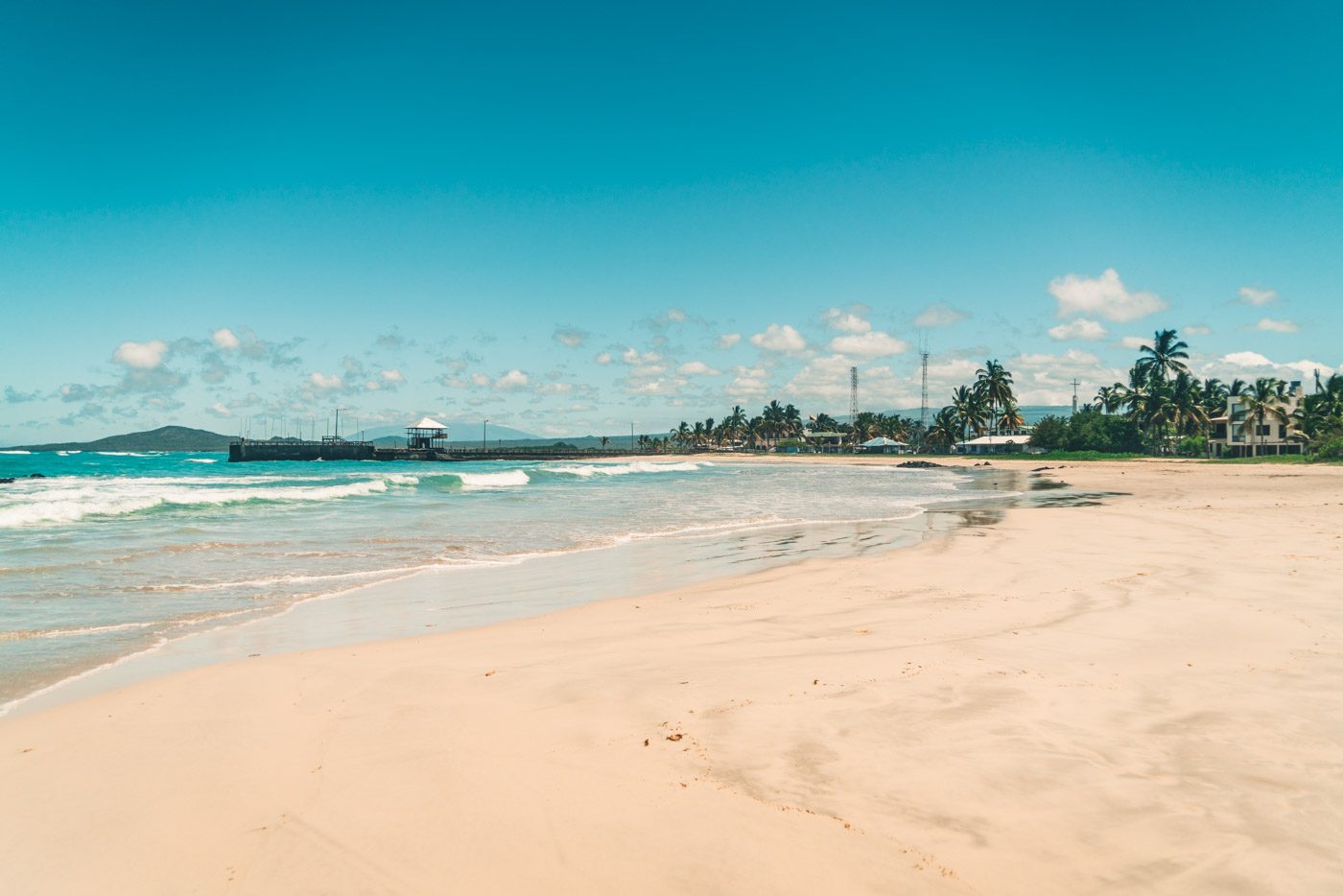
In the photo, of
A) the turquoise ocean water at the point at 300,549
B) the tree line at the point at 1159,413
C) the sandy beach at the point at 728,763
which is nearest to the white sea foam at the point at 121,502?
the turquoise ocean water at the point at 300,549

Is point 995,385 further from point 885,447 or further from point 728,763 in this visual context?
point 728,763

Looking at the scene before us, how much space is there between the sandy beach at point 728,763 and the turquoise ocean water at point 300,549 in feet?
9.58

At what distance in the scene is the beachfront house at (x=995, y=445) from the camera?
3767 inches

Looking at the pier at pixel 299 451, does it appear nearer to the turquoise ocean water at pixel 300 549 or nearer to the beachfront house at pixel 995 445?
the turquoise ocean water at pixel 300 549

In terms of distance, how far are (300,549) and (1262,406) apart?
82.0m

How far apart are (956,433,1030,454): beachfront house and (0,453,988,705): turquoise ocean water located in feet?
228

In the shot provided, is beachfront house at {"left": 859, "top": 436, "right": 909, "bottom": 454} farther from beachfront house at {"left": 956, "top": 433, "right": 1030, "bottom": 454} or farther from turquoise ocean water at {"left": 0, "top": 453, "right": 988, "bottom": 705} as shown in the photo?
turquoise ocean water at {"left": 0, "top": 453, "right": 988, "bottom": 705}

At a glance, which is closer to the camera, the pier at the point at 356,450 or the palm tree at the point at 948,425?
the palm tree at the point at 948,425

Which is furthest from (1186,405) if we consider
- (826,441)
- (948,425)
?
(826,441)

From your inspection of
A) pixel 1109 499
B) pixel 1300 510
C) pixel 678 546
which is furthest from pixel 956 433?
pixel 678 546

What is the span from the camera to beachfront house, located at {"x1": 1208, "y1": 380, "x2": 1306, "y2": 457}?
7112 cm

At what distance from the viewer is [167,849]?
3820 mm

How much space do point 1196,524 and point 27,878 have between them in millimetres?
21160

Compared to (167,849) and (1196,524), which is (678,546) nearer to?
(1196,524)
